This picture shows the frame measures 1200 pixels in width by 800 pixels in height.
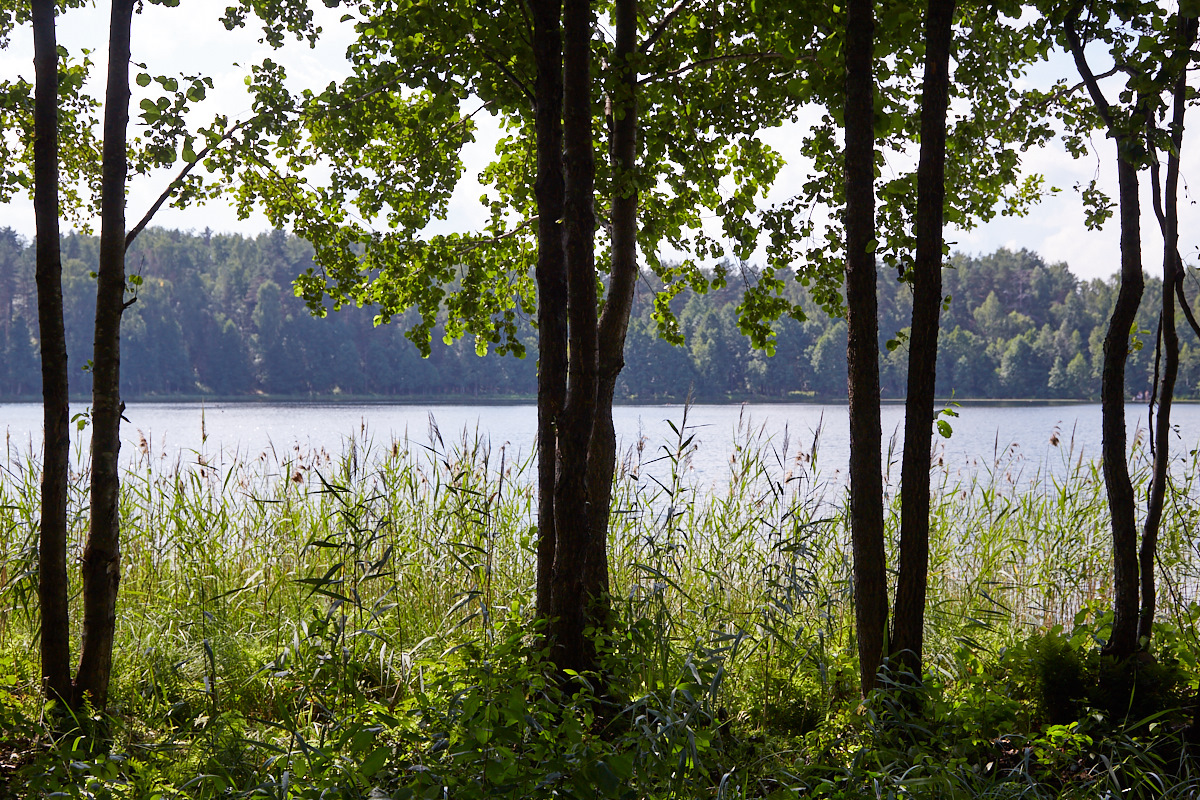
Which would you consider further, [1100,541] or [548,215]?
[1100,541]

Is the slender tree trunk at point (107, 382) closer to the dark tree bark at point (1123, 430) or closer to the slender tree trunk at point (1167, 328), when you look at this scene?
the dark tree bark at point (1123, 430)

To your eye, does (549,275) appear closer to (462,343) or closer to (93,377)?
(93,377)

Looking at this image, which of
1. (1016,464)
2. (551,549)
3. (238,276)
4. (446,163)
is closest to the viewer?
(551,549)

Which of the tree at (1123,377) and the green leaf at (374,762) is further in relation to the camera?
the tree at (1123,377)

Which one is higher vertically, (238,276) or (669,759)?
(238,276)

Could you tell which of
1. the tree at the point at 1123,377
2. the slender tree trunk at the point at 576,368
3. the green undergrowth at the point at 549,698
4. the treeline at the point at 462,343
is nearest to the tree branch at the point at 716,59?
the slender tree trunk at the point at 576,368

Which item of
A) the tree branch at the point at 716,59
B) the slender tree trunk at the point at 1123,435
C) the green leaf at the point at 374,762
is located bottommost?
the green leaf at the point at 374,762

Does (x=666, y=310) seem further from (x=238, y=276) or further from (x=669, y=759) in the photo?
(x=238, y=276)

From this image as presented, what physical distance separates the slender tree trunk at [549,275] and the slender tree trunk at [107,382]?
1422mm

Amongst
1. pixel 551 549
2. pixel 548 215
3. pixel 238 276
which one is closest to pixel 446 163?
pixel 548 215

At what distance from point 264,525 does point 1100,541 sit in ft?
17.3

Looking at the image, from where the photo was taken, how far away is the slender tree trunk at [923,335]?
8.61 ft

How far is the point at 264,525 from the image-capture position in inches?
213

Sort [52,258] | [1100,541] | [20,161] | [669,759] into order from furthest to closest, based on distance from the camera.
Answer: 1. [1100,541]
2. [20,161]
3. [52,258]
4. [669,759]
